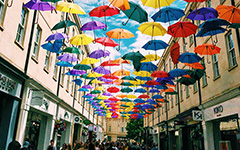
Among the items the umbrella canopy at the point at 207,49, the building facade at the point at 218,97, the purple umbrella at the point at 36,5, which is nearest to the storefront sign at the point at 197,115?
the building facade at the point at 218,97

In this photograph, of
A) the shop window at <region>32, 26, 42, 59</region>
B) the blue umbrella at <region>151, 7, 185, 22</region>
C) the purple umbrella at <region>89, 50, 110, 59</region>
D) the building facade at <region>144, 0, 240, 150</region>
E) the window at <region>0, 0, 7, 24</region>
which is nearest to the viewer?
the window at <region>0, 0, 7, 24</region>

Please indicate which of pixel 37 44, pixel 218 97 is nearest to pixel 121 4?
pixel 37 44

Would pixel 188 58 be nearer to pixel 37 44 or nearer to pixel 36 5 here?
pixel 36 5

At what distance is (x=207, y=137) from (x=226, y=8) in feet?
31.6

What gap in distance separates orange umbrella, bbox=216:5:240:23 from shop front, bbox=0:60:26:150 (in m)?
8.78

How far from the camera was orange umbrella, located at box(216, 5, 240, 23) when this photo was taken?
805cm

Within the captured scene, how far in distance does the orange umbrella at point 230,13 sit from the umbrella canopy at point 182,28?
1348mm

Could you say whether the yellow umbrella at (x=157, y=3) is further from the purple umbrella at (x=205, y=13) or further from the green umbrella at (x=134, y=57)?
the green umbrella at (x=134, y=57)

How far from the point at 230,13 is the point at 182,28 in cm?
198

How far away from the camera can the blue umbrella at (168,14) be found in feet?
29.8

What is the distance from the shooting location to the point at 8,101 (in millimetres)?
9453

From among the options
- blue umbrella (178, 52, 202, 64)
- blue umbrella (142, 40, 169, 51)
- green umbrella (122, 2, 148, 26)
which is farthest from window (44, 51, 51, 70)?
blue umbrella (178, 52, 202, 64)

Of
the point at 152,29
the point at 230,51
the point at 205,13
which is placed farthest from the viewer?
the point at 230,51

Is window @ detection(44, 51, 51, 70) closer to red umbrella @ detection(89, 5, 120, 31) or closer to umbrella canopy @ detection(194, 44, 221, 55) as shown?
red umbrella @ detection(89, 5, 120, 31)
